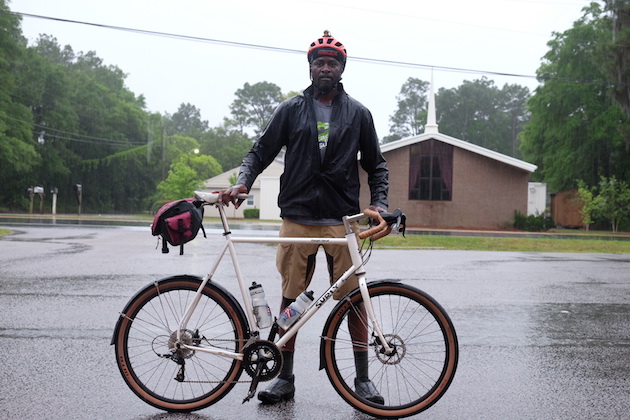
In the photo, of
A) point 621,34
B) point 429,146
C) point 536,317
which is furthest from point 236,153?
point 536,317

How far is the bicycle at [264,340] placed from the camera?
3580 mm

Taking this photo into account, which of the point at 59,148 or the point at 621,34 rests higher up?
the point at 621,34

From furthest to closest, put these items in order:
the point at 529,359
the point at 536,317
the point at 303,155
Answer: the point at 536,317, the point at 529,359, the point at 303,155

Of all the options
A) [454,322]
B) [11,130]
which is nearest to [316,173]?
[454,322]

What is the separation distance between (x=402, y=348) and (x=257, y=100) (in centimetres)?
10004

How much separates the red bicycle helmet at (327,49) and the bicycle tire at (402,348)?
142 centimetres

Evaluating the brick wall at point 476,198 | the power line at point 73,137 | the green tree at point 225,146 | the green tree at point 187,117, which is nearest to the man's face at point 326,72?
the brick wall at point 476,198

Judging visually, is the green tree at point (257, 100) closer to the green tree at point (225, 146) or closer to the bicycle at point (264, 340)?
the green tree at point (225, 146)

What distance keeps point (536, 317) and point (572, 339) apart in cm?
112

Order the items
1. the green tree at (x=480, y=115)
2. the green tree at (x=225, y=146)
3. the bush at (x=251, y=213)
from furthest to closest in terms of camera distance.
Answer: the green tree at (x=480, y=115) → the green tree at (x=225, y=146) → the bush at (x=251, y=213)

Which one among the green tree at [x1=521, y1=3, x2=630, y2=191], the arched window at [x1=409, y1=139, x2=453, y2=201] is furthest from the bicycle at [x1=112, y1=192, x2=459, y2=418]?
the green tree at [x1=521, y1=3, x2=630, y2=191]

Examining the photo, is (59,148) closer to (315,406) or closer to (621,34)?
(621,34)

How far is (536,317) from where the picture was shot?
6.96 meters

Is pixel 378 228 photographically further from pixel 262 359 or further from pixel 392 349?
pixel 262 359
